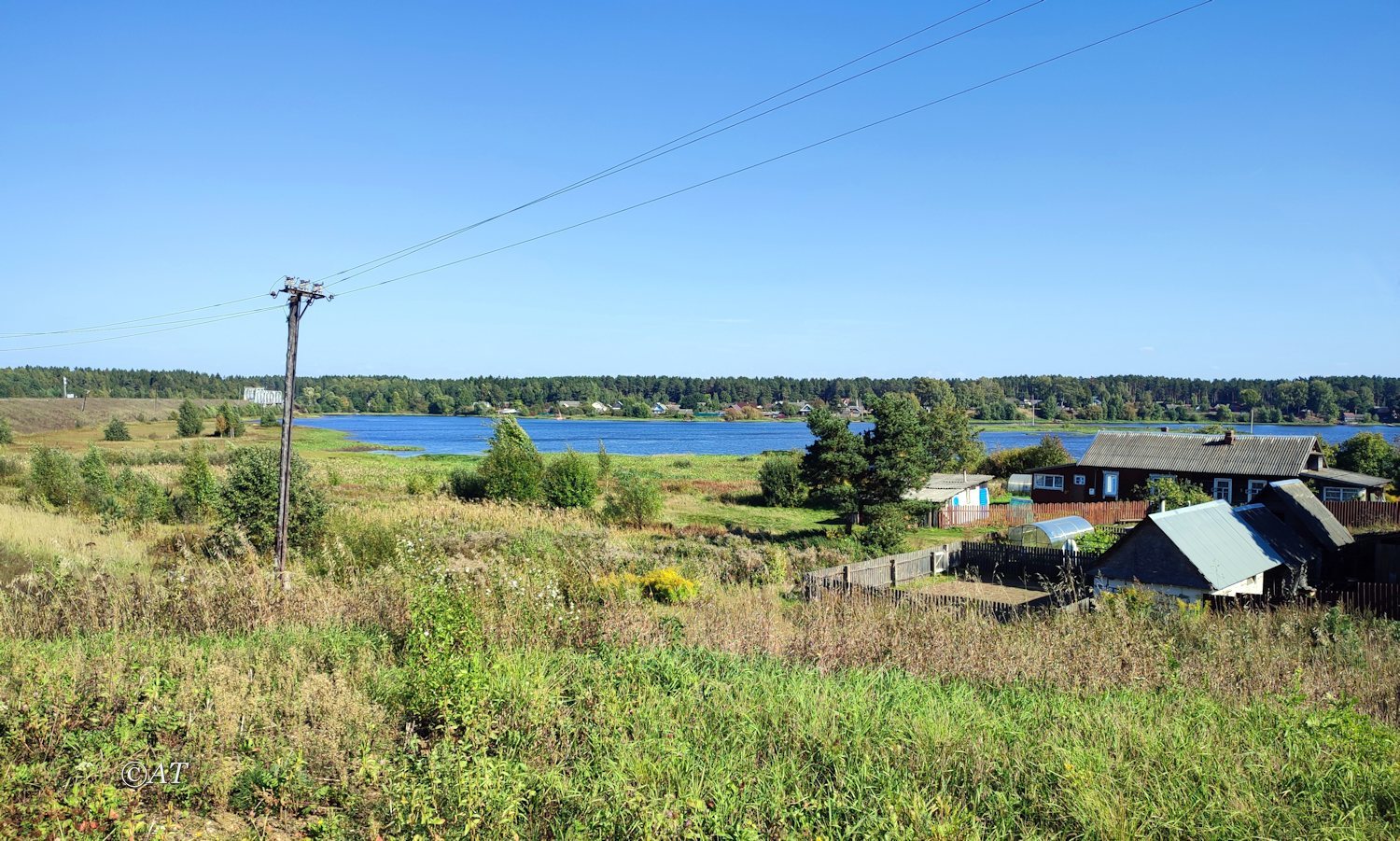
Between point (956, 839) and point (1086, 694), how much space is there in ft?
9.90

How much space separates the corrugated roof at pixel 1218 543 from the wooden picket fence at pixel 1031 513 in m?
17.3

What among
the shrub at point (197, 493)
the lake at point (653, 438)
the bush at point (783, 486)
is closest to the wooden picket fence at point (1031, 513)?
the bush at point (783, 486)

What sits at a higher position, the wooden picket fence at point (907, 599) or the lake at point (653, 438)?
the wooden picket fence at point (907, 599)

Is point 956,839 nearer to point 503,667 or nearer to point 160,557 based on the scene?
point 503,667

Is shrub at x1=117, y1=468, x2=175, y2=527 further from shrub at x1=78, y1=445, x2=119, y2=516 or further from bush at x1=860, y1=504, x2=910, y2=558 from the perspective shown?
bush at x1=860, y1=504, x2=910, y2=558

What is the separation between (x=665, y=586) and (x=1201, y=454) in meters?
35.4

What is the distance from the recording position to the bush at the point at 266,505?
19.4 metres

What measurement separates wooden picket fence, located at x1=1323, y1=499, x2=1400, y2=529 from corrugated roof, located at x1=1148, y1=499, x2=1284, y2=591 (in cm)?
1639

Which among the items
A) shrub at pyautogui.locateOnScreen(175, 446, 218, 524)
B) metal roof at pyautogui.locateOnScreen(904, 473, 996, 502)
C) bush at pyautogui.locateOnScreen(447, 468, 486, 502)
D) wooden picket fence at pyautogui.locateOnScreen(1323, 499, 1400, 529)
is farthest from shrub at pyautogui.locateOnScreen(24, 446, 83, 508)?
wooden picket fence at pyautogui.locateOnScreen(1323, 499, 1400, 529)

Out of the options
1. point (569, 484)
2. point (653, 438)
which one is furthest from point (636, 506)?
point (653, 438)

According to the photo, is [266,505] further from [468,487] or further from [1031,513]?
[1031,513]

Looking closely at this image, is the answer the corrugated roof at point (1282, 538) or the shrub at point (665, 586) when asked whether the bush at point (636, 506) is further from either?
the corrugated roof at point (1282, 538)

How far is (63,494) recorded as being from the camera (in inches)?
1096

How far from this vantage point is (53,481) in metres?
28.2
